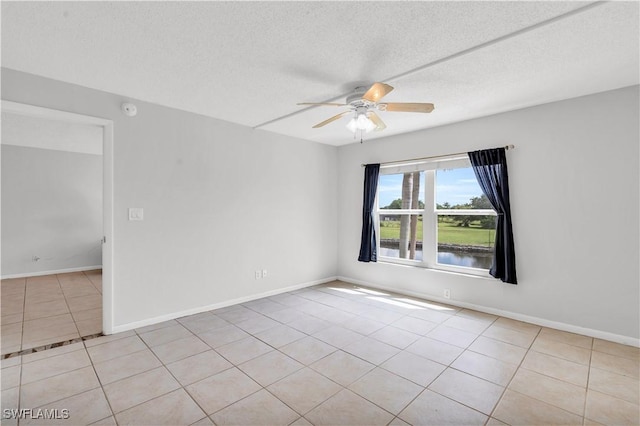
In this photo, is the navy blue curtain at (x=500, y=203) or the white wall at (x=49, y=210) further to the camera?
the white wall at (x=49, y=210)

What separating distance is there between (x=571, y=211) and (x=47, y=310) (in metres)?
6.29

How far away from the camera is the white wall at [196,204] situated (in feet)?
10.3

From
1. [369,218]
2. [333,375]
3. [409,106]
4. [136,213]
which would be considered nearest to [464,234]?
[369,218]

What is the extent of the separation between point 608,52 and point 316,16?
225 centimetres

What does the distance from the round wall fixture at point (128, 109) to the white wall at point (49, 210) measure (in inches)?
172

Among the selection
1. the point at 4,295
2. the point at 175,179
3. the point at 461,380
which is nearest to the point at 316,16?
the point at 175,179

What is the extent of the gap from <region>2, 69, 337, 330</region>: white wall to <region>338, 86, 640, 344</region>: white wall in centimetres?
244

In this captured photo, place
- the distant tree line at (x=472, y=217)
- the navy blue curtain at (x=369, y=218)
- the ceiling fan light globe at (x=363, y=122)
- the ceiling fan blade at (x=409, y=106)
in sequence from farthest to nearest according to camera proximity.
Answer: the navy blue curtain at (x=369, y=218) < the distant tree line at (x=472, y=217) < the ceiling fan light globe at (x=363, y=122) < the ceiling fan blade at (x=409, y=106)

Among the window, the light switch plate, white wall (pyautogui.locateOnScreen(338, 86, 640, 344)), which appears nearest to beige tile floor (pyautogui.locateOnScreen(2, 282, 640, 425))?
white wall (pyautogui.locateOnScreen(338, 86, 640, 344))

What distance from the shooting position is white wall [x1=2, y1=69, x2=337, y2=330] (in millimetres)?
3145

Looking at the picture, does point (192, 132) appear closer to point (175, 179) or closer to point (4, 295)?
point (175, 179)

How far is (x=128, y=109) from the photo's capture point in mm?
3145

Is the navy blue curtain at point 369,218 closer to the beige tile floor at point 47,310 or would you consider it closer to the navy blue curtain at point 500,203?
the navy blue curtain at point 500,203

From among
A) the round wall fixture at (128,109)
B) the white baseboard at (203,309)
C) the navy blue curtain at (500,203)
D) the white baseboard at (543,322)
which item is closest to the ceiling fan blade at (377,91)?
the navy blue curtain at (500,203)
